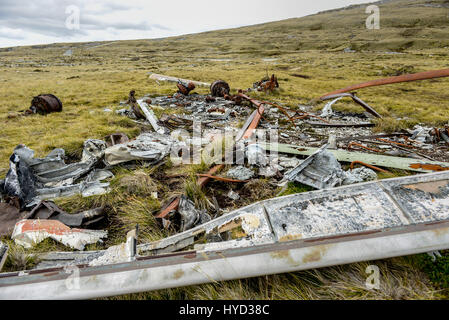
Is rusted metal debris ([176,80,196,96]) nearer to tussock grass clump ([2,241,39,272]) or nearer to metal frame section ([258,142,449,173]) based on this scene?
metal frame section ([258,142,449,173])

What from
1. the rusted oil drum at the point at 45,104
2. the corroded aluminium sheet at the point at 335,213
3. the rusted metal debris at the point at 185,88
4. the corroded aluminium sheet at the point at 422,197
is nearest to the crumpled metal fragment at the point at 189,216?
the corroded aluminium sheet at the point at 335,213

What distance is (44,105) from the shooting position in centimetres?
750

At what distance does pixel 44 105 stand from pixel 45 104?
2.1 inches

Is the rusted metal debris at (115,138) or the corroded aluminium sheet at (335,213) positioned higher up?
the rusted metal debris at (115,138)

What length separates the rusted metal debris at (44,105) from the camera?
296 inches

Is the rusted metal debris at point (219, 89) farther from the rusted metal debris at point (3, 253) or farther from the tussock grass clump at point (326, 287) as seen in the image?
the tussock grass clump at point (326, 287)

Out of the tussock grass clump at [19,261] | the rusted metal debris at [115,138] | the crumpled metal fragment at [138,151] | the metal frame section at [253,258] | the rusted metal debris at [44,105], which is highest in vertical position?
the rusted metal debris at [44,105]

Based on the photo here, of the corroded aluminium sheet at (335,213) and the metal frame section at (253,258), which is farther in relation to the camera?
the corroded aluminium sheet at (335,213)

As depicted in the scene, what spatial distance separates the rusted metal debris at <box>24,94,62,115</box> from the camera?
7.51 m

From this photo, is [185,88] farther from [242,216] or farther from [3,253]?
[3,253]

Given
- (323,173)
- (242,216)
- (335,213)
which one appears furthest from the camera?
(323,173)

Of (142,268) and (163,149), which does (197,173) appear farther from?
(142,268)

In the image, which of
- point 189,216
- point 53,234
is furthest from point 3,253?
point 189,216
